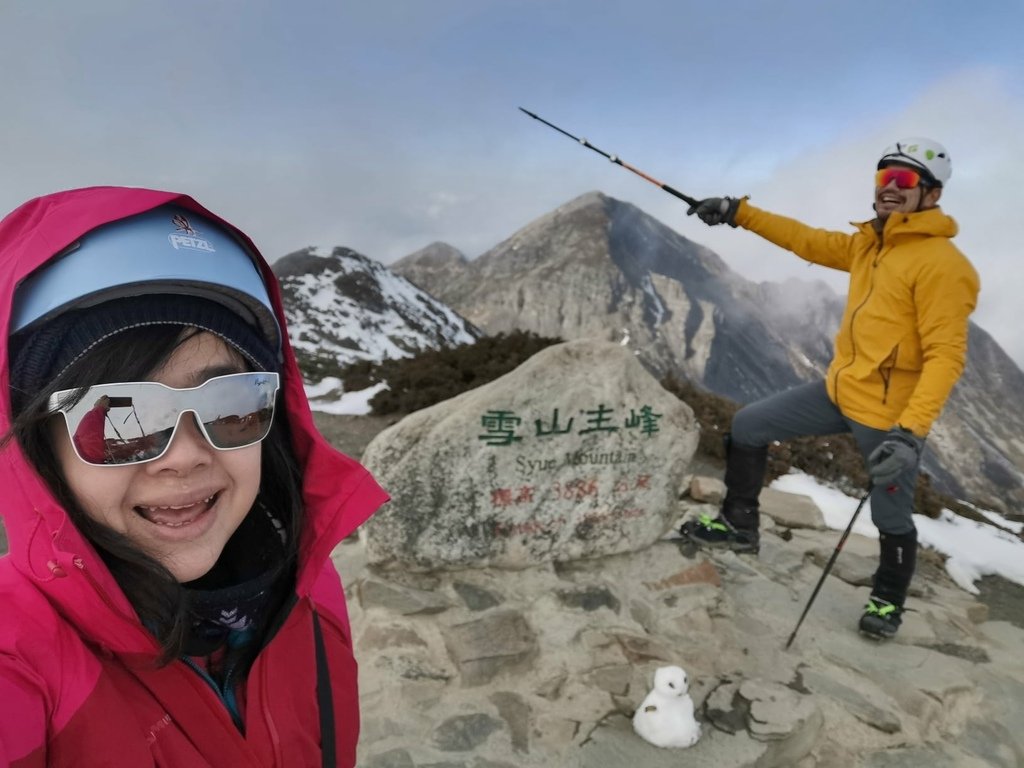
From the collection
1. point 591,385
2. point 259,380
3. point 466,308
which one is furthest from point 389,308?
point 466,308

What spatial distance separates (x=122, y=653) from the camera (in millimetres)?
1092

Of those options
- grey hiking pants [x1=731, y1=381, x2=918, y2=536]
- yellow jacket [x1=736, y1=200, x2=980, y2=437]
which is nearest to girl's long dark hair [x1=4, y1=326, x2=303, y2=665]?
yellow jacket [x1=736, y1=200, x2=980, y2=437]

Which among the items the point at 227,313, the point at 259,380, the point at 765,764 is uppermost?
the point at 227,313

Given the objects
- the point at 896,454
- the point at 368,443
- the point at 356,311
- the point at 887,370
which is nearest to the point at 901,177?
A: the point at 887,370

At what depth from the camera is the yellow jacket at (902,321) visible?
3293 millimetres

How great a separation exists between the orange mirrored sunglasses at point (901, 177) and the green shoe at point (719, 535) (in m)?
2.49

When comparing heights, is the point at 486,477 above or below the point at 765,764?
above

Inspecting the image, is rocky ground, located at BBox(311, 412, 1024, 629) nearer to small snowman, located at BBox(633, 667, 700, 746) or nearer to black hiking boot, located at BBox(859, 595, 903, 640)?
black hiking boot, located at BBox(859, 595, 903, 640)

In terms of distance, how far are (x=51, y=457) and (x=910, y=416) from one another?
371 centimetres

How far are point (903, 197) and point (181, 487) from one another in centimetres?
391

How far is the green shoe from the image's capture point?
4.48 meters

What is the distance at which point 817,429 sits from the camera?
411 centimetres

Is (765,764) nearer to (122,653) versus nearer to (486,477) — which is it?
(486,477)

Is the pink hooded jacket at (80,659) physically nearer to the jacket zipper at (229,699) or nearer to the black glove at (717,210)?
the jacket zipper at (229,699)
